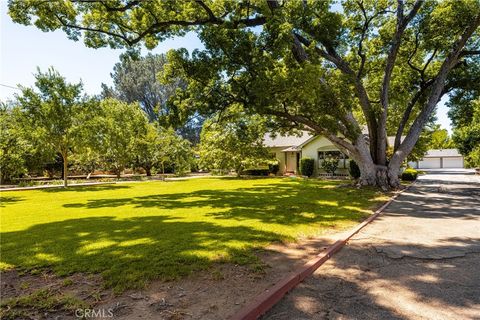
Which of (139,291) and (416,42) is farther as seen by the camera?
(416,42)

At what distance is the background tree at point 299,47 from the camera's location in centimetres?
1226

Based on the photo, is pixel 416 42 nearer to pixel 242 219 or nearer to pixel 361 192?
pixel 361 192

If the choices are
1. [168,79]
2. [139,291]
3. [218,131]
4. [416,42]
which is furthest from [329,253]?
[218,131]

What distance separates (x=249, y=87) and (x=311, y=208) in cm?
598

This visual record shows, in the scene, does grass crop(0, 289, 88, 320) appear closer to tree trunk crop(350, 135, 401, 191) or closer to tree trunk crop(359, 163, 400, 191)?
tree trunk crop(350, 135, 401, 191)

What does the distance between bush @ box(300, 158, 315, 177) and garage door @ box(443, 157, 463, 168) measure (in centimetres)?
5603

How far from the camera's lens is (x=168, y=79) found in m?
14.7

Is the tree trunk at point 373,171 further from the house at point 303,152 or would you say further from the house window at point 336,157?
the house window at point 336,157

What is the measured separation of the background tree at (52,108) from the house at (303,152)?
15.8m

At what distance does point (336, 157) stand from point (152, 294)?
27.6m

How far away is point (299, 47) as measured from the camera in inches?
584

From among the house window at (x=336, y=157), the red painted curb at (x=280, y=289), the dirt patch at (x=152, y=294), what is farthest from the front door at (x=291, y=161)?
the dirt patch at (x=152, y=294)

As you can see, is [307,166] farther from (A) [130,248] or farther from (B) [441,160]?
(B) [441,160]

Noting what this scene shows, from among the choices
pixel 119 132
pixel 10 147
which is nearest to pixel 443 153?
pixel 119 132
